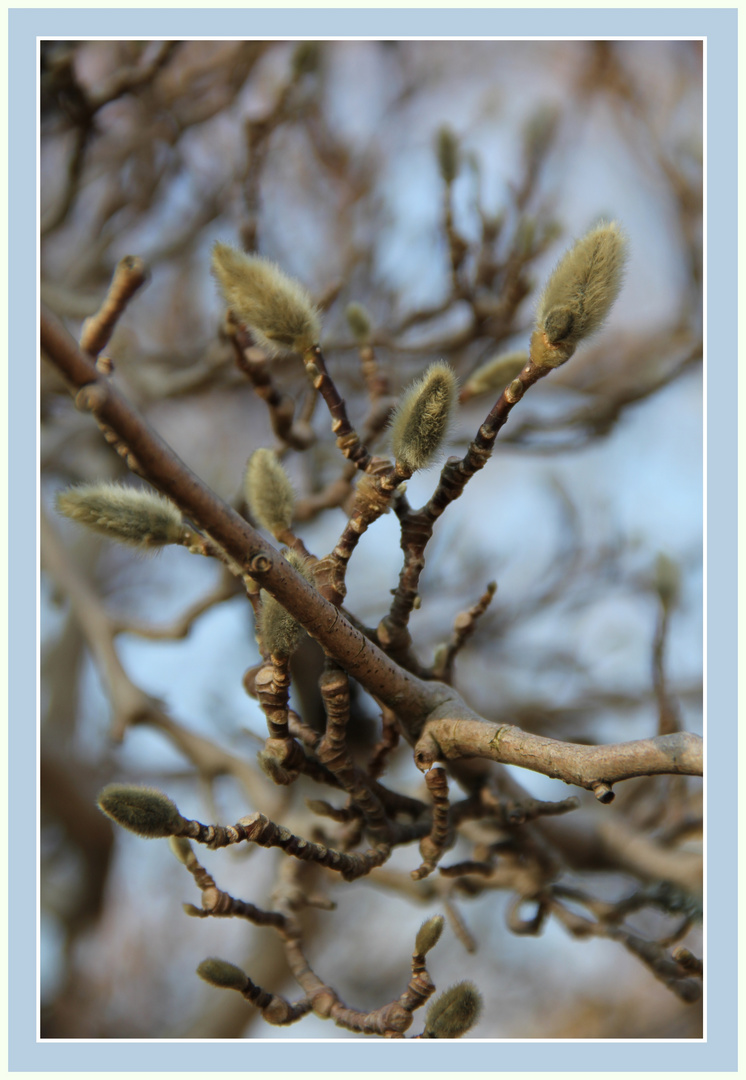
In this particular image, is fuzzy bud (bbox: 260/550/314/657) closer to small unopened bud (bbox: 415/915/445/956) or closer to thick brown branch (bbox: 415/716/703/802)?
thick brown branch (bbox: 415/716/703/802)

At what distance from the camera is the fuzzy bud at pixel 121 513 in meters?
0.86

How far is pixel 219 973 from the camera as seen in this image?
1.12 meters

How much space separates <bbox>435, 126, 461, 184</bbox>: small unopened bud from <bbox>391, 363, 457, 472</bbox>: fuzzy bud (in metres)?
1.31

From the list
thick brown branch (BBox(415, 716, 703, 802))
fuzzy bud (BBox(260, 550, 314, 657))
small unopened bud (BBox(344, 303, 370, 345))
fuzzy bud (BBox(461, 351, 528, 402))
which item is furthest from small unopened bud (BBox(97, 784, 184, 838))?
small unopened bud (BBox(344, 303, 370, 345))

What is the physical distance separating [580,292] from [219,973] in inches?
40.2

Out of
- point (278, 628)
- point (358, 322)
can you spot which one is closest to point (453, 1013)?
point (278, 628)

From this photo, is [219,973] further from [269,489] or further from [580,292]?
[580,292]

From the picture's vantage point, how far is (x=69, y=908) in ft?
11.1

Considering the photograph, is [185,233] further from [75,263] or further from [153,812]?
[153,812]

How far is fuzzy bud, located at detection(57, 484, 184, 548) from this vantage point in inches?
34.0

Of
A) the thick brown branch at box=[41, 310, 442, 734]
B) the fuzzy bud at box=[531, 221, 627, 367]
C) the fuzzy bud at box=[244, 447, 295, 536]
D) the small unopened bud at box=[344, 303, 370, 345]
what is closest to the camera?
the thick brown branch at box=[41, 310, 442, 734]

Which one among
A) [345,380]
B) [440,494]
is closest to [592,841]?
[440,494]

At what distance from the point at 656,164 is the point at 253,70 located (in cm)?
160

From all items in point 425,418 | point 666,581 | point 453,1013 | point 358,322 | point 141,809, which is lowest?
point 453,1013
